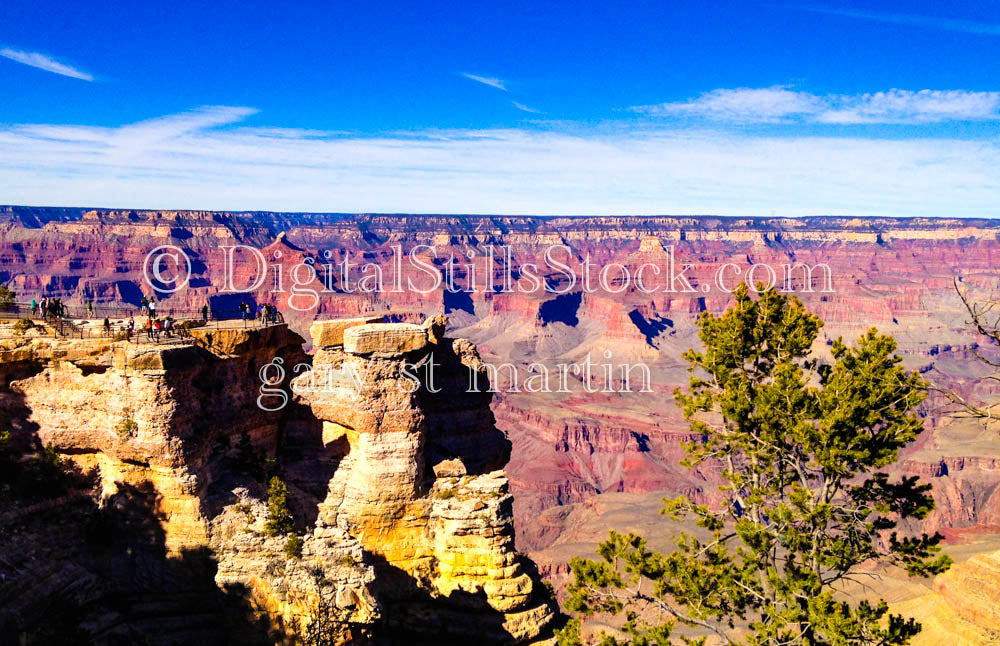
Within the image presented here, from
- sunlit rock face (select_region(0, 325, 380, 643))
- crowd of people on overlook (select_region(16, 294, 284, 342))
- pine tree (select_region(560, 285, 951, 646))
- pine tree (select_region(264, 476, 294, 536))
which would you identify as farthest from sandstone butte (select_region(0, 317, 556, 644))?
pine tree (select_region(560, 285, 951, 646))

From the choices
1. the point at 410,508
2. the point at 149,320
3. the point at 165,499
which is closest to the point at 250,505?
the point at 165,499

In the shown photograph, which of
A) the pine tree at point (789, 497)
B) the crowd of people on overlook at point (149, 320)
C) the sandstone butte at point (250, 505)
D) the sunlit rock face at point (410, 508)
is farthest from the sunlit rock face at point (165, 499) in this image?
the pine tree at point (789, 497)

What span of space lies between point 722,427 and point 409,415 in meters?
9.36

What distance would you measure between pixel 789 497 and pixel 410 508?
10.8 metres

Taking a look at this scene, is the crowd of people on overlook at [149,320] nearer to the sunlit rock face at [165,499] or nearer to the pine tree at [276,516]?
the sunlit rock face at [165,499]

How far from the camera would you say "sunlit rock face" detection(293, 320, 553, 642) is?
66.9ft

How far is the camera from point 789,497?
1642 centimetres

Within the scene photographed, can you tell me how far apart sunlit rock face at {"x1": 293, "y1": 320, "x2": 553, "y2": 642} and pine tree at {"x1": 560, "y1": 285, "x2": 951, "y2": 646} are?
2988mm

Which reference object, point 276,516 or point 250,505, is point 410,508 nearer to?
point 276,516

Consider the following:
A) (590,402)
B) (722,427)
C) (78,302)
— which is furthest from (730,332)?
(78,302)

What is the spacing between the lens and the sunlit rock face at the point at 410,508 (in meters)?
20.4

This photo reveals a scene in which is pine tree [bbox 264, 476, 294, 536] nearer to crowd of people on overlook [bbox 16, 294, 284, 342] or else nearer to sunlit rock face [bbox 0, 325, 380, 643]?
sunlit rock face [bbox 0, 325, 380, 643]

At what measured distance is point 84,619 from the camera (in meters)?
15.9

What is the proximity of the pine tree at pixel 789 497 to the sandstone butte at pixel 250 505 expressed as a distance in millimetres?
4274
